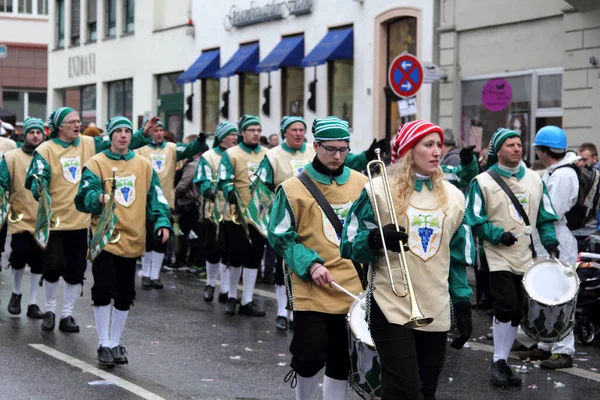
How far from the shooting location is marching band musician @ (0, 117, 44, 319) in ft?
40.3

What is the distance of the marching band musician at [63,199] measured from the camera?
36.8 ft

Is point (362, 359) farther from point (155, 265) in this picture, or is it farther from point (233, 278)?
point (155, 265)

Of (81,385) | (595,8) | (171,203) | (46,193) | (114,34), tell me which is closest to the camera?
(81,385)

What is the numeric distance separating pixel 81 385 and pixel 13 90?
44.5 m

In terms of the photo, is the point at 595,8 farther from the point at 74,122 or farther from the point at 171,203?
the point at 74,122

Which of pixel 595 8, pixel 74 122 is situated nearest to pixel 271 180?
pixel 74 122

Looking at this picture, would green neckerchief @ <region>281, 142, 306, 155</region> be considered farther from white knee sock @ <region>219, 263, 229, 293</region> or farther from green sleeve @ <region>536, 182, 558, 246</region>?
green sleeve @ <region>536, 182, 558, 246</region>

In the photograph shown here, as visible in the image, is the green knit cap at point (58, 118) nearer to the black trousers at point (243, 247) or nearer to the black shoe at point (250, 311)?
the black trousers at point (243, 247)

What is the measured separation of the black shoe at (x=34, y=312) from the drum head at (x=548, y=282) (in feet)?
17.5

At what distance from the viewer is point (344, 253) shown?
253 inches

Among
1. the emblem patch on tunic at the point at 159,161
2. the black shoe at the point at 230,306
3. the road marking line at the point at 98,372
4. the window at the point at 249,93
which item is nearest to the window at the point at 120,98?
the window at the point at 249,93

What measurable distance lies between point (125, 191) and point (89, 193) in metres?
0.33

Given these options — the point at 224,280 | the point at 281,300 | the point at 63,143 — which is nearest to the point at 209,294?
the point at 224,280

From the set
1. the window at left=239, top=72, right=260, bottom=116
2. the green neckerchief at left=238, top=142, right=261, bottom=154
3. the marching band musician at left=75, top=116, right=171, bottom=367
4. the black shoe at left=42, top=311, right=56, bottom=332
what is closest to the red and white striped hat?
the marching band musician at left=75, top=116, right=171, bottom=367
